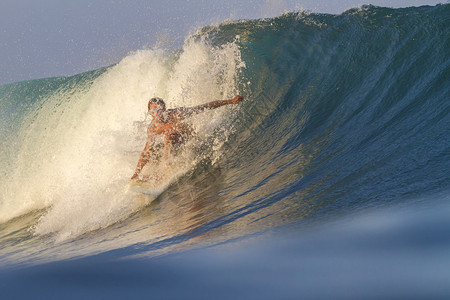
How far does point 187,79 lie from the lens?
297 inches

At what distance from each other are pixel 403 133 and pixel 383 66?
2438 millimetres

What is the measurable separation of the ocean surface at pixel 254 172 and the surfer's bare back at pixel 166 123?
0.19 m

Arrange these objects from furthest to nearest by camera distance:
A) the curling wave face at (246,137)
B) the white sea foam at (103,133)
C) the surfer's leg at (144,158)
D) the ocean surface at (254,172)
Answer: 1. the white sea foam at (103,133)
2. the surfer's leg at (144,158)
3. the curling wave face at (246,137)
4. the ocean surface at (254,172)

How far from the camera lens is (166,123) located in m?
5.58

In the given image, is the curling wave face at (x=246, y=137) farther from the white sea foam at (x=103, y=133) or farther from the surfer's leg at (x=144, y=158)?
the surfer's leg at (x=144, y=158)

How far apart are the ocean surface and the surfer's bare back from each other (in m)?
0.19

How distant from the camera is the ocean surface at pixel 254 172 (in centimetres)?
187

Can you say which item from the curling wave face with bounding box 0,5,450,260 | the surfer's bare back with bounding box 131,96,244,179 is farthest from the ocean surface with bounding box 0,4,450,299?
the surfer's bare back with bounding box 131,96,244,179

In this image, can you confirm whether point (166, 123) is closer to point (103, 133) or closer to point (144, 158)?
point (144, 158)

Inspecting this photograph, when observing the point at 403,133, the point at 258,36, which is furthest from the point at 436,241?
the point at 258,36

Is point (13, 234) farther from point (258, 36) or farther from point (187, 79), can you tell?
point (258, 36)

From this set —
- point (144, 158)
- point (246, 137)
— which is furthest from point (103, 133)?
point (246, 137)

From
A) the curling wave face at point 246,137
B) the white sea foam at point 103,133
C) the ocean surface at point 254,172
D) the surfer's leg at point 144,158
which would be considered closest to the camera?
the ocean surface at point 254,172

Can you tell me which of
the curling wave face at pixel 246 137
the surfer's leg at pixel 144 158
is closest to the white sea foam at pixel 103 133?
the curling wave face at pixel 246 137
